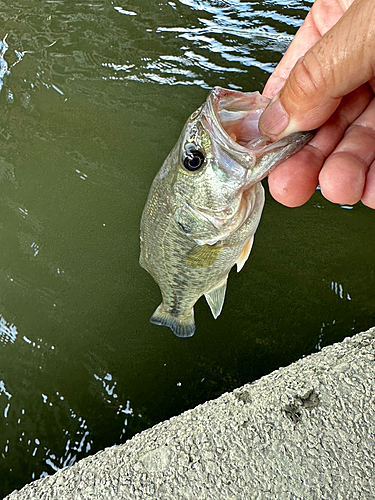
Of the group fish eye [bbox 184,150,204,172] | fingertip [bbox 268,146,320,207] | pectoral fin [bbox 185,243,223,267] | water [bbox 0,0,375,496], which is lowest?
water [bbox 0,0,375,496]

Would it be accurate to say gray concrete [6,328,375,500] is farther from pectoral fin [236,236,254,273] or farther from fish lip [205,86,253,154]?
fish lip [205,86,253,154]

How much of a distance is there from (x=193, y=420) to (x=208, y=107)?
1101 mm

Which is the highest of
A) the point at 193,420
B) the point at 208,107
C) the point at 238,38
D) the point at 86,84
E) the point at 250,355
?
the point at 208,107

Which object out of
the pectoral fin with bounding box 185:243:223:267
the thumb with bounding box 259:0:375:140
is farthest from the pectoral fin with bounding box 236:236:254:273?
the thumb with bounding box 259:0:375:140

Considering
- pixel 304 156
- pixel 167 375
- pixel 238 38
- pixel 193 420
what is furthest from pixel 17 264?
pixel 238 38

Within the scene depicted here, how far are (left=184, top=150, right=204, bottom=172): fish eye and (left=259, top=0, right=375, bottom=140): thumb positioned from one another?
0.19m

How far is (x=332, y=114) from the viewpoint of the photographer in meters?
1.39

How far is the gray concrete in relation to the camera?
142cm

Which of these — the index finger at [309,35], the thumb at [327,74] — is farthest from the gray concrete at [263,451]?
the index finger at [309,35]

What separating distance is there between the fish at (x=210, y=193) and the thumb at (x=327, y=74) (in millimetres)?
73

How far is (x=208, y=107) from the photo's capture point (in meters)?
1.21

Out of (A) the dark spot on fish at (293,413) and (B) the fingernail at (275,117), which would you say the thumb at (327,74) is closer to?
(B) the fingernail at (275,117)

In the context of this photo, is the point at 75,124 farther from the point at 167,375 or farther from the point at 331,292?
the point at 331,292

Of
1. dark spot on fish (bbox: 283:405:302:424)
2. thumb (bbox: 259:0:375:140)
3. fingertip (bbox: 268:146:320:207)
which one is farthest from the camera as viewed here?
dark spot on fish (bbox: 283:405:302:424)
